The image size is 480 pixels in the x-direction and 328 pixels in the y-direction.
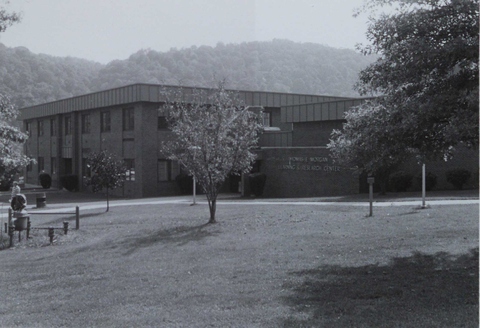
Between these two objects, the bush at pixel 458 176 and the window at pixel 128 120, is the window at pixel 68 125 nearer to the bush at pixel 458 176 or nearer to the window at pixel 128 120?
the window at pixel 128 120

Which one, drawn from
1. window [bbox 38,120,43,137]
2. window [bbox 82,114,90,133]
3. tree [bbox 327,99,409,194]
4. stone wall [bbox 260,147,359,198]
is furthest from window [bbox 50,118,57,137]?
tree [bbox 327,99,409,194]

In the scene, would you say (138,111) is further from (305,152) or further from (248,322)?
(248,322)

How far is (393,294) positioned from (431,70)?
3.82 meters

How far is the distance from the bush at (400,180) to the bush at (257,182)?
7.85m

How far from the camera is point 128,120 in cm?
3759

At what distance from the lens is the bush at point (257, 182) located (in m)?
33.5

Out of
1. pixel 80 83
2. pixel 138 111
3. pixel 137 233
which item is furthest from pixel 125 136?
pixel 137 233

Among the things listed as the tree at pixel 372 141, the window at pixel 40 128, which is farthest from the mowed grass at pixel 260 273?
the window at pixel 40 128

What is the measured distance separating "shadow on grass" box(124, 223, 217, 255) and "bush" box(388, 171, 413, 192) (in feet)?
40.3

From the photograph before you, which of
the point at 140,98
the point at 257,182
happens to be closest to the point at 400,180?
the point at 257,182

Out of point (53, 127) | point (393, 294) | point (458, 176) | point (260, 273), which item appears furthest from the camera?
point (53, 127)

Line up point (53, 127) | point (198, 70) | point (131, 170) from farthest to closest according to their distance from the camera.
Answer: point (53, 127)
point (198, 70)
point (131, 170)

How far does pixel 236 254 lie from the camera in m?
13.6

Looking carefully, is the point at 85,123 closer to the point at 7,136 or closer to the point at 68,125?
the point at 68,125
